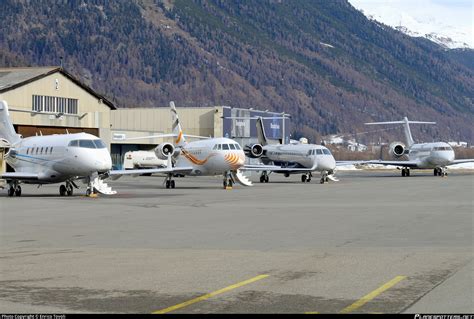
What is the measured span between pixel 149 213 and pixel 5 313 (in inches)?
700

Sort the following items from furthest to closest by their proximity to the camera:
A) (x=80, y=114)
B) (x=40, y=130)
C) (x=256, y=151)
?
(x=80, y=114) < (x=256, y=151) < (x=40, y=130)

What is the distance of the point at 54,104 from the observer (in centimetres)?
7594

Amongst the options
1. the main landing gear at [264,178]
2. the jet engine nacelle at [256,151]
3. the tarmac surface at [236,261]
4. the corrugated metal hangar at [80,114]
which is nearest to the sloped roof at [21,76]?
the corrugated metal hangar at [80,114]

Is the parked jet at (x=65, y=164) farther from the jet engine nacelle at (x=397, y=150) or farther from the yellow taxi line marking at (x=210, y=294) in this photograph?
the jet engine nacelle at (x=397, y=150)

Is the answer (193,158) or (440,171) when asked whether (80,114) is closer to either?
(193,158)

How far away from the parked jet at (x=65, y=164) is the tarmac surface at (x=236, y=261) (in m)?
10.4

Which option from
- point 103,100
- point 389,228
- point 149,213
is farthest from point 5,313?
point 103,100

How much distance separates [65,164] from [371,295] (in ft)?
96.5

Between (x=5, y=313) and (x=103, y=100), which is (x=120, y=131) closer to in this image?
(x=103, y=100)

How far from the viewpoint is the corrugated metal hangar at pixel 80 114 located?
7144 centimetres

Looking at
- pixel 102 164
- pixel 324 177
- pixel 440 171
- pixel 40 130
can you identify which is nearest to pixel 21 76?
pixel 40 130

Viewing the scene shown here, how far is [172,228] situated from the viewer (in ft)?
73.8

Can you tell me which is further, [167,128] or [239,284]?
[167,128]

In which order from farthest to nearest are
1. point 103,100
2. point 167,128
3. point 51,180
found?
point 167,128 < point 103,100 < point 51,180
